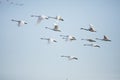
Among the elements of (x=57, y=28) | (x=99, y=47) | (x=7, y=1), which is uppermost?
(x=7, y=1)

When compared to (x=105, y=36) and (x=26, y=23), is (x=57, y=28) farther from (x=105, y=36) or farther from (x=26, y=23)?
(x=105, y=36)

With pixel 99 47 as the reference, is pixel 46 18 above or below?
above

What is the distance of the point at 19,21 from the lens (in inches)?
67.9

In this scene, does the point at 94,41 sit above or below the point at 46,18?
below

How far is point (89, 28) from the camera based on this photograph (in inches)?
67.5

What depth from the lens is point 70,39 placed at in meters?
1.72

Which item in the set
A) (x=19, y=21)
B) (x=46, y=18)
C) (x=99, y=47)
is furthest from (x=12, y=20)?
(x=99, y=47)

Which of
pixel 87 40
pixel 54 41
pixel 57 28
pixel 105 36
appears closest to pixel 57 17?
pixel 57 28

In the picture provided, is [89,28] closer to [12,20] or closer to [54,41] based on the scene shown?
[54,41]

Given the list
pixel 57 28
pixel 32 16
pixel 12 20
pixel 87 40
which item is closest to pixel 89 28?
pixel 87 40

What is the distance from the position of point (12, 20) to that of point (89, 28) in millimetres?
651

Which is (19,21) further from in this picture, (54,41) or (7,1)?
(54,41)

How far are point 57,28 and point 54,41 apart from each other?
0.11 metres

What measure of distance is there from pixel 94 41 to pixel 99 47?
66 mm
